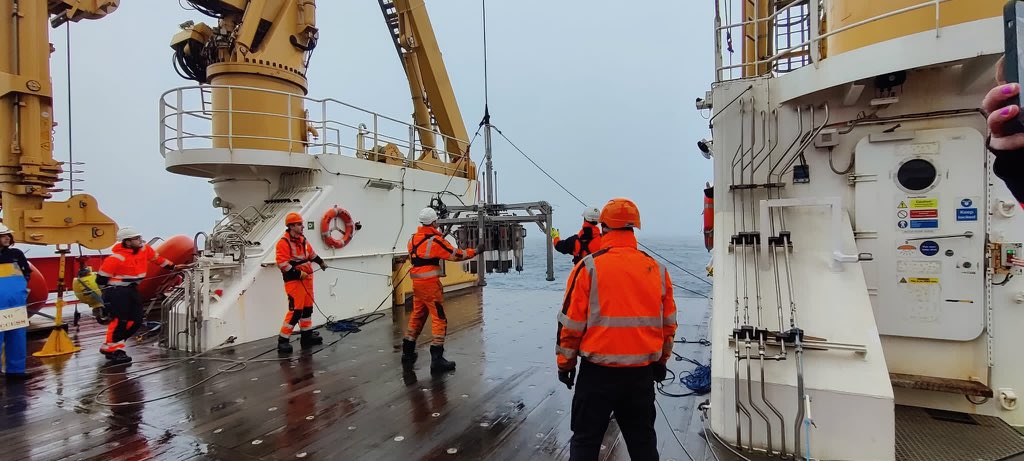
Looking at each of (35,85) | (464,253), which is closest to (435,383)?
(464,253)

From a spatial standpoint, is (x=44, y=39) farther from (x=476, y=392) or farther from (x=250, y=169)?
(x=476, y=392)

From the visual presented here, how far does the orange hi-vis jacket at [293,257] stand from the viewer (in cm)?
602

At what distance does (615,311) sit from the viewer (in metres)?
2.45

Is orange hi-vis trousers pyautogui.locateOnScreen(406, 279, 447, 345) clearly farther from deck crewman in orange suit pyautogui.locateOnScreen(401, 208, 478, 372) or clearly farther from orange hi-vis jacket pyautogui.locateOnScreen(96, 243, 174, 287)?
orange hi-vis jacket pyautogui.locateOnScreen(96, 243, 174, 287)

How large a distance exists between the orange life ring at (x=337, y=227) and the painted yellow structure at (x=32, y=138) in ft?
12.6

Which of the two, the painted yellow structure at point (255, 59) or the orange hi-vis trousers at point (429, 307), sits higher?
the painted yellow structure at point (255, 59)

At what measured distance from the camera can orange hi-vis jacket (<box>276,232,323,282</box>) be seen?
6023 mm

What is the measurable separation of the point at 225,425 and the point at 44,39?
7.66 m

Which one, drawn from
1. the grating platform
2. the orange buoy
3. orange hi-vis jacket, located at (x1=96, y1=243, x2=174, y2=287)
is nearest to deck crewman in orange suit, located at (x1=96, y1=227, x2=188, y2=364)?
orange hi-vis jacket, located at (x1=96, y1=243, x2=174, y2=287)

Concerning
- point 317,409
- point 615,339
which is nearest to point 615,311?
point 615,339

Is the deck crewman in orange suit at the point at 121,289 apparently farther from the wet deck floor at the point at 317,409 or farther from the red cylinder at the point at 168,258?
the red cylinder at the point at 168,258

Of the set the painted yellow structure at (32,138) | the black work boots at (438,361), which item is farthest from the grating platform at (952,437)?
the painted yellow structure at (32,138)

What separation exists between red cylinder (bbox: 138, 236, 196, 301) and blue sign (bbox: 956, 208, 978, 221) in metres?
9.56

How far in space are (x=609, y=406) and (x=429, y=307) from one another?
307 cm
